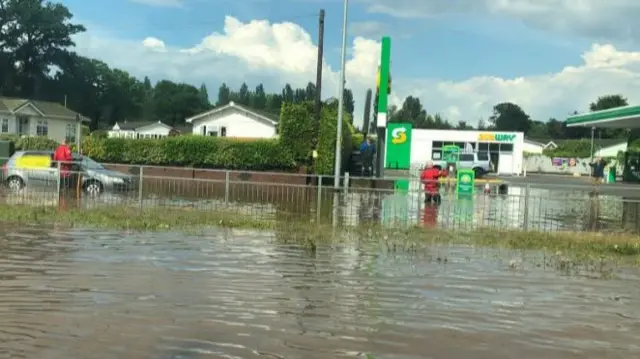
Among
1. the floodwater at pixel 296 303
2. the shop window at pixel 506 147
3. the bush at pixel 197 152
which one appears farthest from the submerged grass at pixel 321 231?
the shop window at pixel 506 147

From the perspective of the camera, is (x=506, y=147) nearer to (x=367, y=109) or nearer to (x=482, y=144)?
(x=482, y=144)

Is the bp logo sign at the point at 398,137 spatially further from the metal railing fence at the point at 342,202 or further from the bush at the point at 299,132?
the metal railing fence at the point at 342,202

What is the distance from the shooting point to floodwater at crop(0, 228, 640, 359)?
602 cm

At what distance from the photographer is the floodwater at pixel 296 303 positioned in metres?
6.02

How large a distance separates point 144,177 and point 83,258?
7456 mm

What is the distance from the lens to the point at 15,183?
59.5 ft

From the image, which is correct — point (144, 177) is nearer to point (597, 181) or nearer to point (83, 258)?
point (83, 258)

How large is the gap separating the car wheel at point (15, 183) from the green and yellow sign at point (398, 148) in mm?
37607

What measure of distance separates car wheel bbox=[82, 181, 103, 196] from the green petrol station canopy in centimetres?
3370

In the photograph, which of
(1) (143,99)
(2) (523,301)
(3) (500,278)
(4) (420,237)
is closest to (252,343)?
(2) (523,301)

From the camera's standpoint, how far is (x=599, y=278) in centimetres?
988

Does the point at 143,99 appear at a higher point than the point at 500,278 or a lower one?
higher

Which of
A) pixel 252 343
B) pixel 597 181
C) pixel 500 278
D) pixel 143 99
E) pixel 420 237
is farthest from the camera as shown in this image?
pixel 143 99

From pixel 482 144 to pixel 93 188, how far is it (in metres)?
50.3
